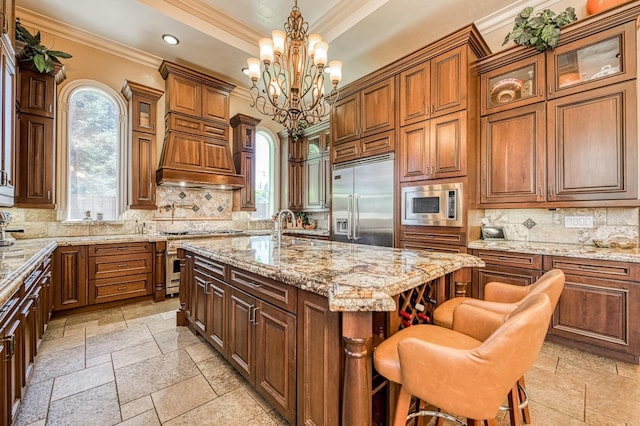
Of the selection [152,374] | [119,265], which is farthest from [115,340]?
[119,265]

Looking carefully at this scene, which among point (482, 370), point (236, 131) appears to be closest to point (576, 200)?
point (482, 370)

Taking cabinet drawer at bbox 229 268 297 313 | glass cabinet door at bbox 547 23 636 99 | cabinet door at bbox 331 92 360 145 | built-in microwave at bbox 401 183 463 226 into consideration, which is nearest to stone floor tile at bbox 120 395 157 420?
cabinet drawer at bbox 229 268 297 313

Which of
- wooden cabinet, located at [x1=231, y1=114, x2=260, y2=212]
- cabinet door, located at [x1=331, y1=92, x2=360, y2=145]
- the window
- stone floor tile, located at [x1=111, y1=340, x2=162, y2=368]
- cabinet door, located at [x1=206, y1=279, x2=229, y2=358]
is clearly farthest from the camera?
the window

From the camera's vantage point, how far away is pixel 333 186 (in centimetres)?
431

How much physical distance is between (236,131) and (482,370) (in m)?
5.08

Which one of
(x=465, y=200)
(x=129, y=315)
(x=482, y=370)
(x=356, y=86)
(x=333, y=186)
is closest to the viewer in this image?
(x=482, y=370)

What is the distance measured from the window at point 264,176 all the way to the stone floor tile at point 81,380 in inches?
147

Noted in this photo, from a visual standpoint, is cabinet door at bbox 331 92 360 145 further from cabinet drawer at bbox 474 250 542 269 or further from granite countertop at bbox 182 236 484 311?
granite countertop at bbox 182 236 484 311

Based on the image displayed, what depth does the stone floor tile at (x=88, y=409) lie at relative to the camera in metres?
1.61

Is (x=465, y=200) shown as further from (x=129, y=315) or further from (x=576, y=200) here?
(x=129, y=315)

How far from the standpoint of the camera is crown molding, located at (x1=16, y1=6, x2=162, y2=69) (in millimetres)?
3404

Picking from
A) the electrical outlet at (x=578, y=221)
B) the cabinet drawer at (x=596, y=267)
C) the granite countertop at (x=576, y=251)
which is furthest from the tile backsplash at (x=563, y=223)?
the cabinet drawer at (x=596, y=267)

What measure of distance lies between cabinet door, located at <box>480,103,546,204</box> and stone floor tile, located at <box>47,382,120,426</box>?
3653 millimetres

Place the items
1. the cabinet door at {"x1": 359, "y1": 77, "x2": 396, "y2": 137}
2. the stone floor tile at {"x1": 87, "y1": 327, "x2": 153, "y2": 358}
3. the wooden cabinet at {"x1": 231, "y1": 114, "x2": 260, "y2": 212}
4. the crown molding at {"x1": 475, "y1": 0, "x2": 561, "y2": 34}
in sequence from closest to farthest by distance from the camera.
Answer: the stone floor tile at {"x1": 87, "y1": 327, "x2": 153, "y2": 358} → the crown molding at {"x1": 475, "y1": 0, "x2": 561, "y2": 34} → the cabinet door at {"x1": 359, "y1": 77, "x2": 396, "y2": 137} → the wooden cabinet at {"x1": 231, "y1": 114, "x2": 260, "y2": 212}
